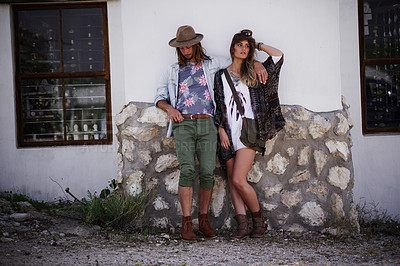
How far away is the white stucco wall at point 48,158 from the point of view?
5281mm

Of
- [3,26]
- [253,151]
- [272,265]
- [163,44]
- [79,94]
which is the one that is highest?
[3,26]

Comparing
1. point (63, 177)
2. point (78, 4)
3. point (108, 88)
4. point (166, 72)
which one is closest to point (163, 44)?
point (166, 72)

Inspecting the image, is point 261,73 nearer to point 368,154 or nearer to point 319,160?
point 319,160

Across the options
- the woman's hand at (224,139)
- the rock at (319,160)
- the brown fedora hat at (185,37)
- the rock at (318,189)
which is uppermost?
the brown fedora hat at (185,37)

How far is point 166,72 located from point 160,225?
5.40 ft

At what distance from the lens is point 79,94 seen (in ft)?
18.1

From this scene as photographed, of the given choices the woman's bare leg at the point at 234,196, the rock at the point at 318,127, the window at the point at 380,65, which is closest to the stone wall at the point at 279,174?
the rock at the point at 318,127

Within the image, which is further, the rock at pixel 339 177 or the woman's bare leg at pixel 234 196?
the rock at pixel 339 177

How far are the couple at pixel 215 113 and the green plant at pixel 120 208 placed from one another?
0.48 m

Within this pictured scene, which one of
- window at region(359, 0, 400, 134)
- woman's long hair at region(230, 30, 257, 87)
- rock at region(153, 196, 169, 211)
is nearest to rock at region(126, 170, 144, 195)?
rock at region(153, 196, 169, 211)

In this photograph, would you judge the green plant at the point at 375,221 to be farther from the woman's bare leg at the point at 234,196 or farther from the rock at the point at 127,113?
the rock at the point at 127,113

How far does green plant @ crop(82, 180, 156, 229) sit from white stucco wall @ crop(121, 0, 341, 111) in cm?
105

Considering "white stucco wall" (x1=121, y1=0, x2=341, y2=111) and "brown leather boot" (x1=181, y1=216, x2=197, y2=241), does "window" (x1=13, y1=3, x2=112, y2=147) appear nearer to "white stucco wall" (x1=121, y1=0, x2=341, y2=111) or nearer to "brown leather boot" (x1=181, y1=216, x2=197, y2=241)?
"white stucco wall" (x1=121, y1=0, x2=341, y2=111)

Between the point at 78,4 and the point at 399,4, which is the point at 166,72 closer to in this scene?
the point at 78,4
